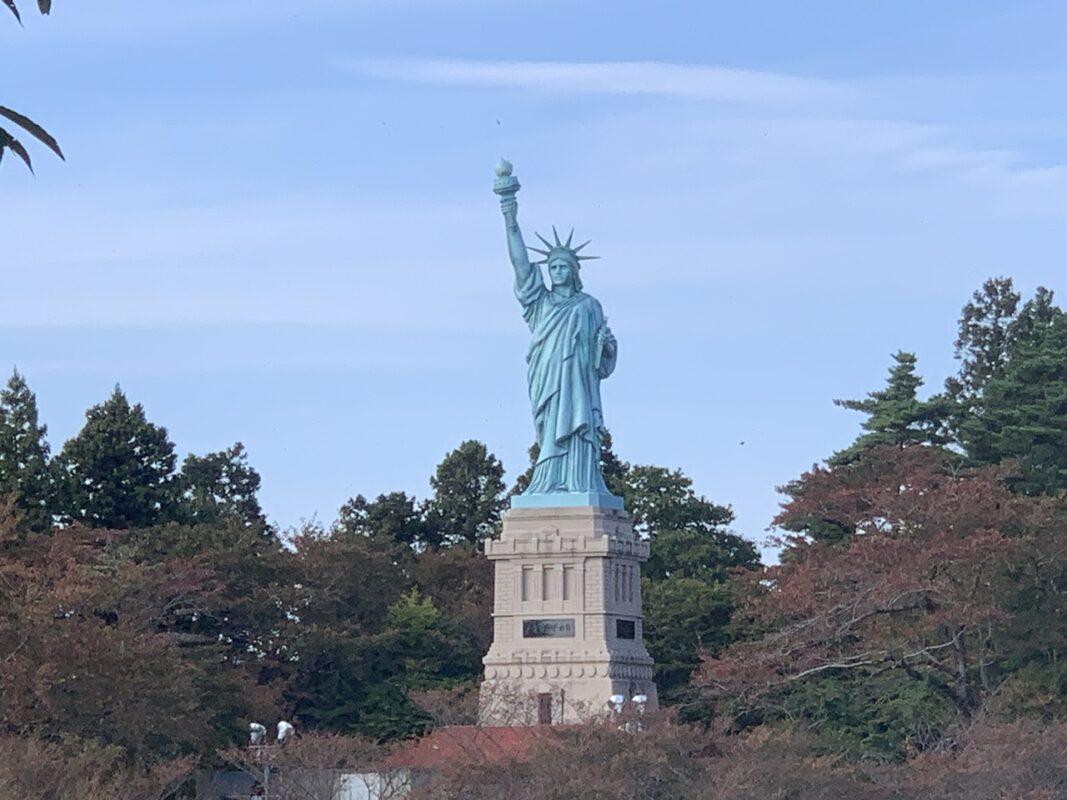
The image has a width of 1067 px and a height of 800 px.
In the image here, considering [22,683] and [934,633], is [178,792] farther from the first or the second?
[934,633]

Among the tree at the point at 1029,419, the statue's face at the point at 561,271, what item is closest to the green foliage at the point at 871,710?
the tree at the point at 1029,419

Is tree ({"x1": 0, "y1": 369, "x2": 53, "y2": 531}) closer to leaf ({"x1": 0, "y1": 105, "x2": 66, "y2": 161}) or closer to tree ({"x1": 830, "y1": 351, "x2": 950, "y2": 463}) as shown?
tree ({"x1": 830, "y1": 351, "x2": 950, "y2": 463})

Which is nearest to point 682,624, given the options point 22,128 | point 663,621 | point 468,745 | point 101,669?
point 663,621

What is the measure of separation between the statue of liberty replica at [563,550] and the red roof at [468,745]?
1345mm

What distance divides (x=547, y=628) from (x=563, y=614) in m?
0.37

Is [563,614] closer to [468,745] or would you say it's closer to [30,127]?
[468,745]

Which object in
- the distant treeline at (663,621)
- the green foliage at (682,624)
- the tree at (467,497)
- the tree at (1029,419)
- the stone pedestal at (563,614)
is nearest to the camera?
the distant treeline at (663,621)

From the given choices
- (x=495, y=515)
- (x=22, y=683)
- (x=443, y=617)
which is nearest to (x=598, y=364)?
(x=443, y=617)

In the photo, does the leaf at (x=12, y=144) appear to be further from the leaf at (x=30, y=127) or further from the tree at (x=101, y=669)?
the tree at (x=101, y=669)

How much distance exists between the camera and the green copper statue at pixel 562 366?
40.7m

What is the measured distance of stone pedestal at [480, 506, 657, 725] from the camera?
38875 millimetres

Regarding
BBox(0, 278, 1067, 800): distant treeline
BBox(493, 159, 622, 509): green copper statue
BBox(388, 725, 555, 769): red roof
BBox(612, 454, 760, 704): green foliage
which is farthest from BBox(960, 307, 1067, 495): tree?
BBox(388, 725, 555, 769): red roof

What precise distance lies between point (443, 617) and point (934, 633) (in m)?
11.9

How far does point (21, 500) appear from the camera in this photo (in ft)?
152
